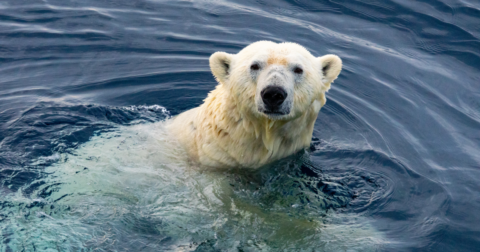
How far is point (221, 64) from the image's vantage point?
513cm

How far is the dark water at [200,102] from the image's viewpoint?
488cm

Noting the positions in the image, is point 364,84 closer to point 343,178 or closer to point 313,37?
point 313,37

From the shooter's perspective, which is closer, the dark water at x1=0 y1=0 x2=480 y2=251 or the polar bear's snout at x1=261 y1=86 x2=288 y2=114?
the polar bear's snout at x1=261 y1=86 x2=288 y2=114

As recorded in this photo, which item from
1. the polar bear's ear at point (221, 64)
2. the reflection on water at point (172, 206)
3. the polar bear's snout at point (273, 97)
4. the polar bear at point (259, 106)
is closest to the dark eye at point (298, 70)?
the polar bear at point (259, 106)

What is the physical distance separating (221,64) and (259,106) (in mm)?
740

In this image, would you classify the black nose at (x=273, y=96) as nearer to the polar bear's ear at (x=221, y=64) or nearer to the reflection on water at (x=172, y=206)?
the polar bear's ear at (x=221, y=64)

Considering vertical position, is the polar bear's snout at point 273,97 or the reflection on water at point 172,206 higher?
the polar bear's snout at point 273,97

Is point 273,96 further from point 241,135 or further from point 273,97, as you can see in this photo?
point 241,135

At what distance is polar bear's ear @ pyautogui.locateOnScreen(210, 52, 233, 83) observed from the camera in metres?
5.10

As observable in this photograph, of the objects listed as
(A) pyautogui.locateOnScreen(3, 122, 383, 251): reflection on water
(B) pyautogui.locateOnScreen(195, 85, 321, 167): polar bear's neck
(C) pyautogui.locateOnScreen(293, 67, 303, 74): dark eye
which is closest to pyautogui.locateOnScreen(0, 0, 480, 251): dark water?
(A) pyautogui.locateOnScreen(3, 122, 383, 251): reflection on water

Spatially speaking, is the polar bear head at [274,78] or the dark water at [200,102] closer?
the polar bear head at [274,78]

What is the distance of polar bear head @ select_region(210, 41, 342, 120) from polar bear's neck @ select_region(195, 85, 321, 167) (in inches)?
6.5

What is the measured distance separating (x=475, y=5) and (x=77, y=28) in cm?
760

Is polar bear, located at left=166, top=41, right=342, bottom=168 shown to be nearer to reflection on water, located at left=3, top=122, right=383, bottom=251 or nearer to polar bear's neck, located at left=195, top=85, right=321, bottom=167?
polar bear's neck, located at left=195, top=85, right=321, bottom=167
